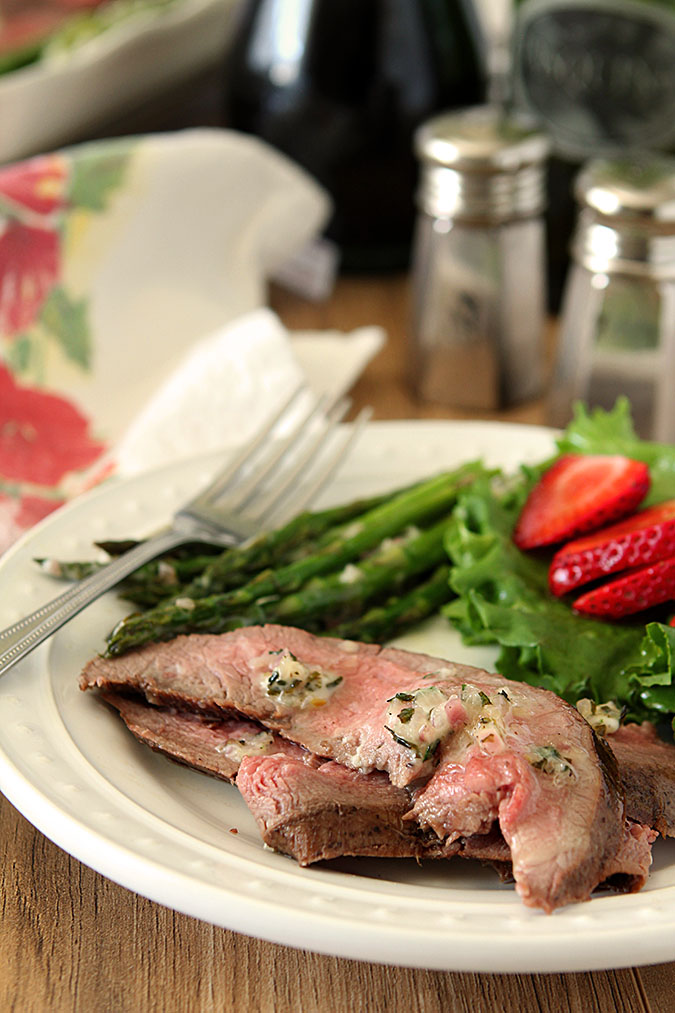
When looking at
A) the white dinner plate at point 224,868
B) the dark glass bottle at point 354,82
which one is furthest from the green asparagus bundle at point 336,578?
the dark glass bottle at point 354,82

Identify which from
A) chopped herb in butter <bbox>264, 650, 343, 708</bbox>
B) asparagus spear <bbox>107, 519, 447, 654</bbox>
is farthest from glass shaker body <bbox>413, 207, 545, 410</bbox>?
chopped herb in butter <bbox>264, 650, 343, 708</bbox>

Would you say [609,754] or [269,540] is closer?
[609,754]

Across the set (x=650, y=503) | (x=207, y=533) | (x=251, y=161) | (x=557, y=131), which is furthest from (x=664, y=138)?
(x=207, y=533)

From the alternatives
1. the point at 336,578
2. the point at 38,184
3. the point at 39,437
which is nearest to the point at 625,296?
the point at 336,578

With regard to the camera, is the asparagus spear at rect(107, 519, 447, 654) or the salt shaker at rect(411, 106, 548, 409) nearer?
the asparagus spear at rect(107, 519, 447, 654)

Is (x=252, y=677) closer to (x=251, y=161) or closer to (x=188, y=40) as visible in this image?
(x=251, y=161)

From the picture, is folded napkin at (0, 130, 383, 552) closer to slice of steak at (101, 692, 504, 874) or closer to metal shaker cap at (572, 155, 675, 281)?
metal shaker cap at (572, 155, 675, 281)

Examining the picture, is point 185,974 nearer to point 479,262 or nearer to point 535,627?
point 535,627
